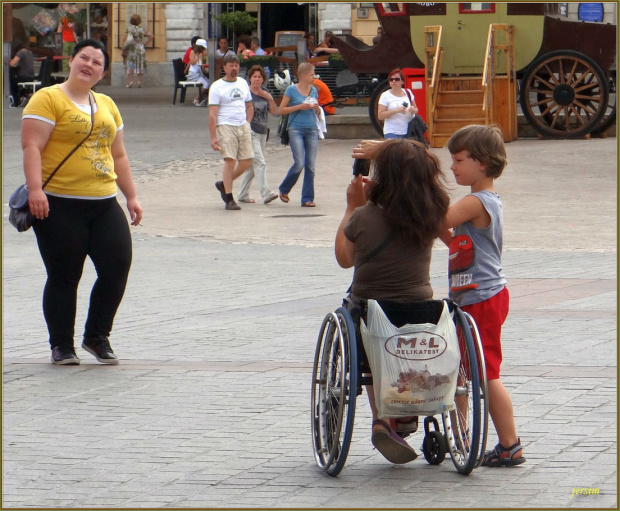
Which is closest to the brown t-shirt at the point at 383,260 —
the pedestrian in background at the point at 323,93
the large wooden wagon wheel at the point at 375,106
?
the pedestrian in background at the point at 323,93

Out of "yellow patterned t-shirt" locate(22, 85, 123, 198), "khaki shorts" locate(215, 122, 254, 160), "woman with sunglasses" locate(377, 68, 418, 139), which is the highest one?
"yellow patterned t-shirt" locate(22, 85, 123, 198)

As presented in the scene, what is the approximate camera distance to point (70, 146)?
272 inches

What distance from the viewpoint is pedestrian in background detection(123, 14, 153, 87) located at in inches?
1613

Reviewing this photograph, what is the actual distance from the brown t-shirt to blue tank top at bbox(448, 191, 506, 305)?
17 centimetres

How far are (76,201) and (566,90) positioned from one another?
15878 millimetres

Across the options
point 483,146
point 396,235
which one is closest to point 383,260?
point 396,235

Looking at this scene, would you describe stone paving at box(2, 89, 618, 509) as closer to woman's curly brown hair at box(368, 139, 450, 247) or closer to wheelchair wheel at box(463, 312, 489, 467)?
wheelchair wheel at box(463, 312, 489, 467)

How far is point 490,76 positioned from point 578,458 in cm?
1711

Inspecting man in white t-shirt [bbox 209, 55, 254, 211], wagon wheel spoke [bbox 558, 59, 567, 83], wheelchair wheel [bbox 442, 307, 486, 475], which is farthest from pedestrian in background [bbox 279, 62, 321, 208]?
wheelchair wheel [bbox 442, 307, 486, 475]

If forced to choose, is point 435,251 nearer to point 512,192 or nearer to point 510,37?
point 512,192

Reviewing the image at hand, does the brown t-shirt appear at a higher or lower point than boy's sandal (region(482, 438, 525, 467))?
higher

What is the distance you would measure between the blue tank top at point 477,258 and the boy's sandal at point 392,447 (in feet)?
1.95

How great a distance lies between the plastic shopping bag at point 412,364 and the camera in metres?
4.66

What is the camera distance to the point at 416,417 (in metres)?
5.01
